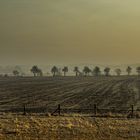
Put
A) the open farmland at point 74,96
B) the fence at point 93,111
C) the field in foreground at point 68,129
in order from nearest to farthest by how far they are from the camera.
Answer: the field in foreground at point 68,129, the fence at point 93,111, the open farmland at point 74,96

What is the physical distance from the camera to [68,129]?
2698 centimetres

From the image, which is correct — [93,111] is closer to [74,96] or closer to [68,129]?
[68,129]

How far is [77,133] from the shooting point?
→ 25922 millimetres

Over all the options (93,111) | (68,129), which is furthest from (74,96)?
(68,129)

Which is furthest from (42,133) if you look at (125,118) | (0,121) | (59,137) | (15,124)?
(125,118)

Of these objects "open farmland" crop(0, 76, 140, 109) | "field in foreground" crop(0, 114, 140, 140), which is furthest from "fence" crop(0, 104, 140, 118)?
"open farmland" crop(0, 76, 140, 109)

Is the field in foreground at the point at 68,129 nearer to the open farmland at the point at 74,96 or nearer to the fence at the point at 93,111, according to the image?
the fence at the point at 93,111

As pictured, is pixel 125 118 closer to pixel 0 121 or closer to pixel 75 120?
pixel 75 120

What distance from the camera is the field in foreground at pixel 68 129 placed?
24.8m

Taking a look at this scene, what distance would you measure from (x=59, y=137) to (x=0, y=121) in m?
6.69

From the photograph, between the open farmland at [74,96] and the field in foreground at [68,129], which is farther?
the open farmland at [74,96]

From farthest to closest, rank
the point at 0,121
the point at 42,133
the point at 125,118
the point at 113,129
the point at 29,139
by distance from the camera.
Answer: the point at 125,118 → the point at 0,121 → the point at 113,129 → the point at 42,133 → the point at 29,139

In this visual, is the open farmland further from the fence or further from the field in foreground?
the field in foreground

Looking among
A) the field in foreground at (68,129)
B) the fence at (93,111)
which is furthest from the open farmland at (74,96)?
the field in foreground at (68,129)
